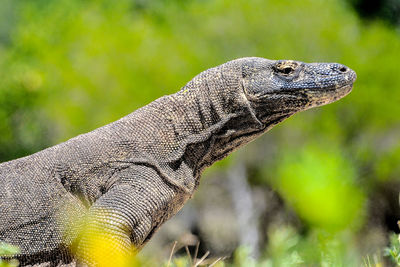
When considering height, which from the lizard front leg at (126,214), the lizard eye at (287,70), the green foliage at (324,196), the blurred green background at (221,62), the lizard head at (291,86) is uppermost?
the green foliage at (324,196)

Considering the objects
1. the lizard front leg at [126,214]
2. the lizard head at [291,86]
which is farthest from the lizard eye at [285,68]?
the lizard front leg at [126,214]

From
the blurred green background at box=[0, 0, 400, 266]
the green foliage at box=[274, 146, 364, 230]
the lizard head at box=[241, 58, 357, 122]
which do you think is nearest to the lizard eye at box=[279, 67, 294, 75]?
the lizard head at box=[241, 58, 357, 122]

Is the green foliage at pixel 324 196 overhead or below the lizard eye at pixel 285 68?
overhead

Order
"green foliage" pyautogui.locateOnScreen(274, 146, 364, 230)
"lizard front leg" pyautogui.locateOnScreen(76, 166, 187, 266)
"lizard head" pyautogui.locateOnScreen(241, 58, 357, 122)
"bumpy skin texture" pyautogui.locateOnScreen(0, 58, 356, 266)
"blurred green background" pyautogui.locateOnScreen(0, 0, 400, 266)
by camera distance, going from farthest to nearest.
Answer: "blurred green background" pyautogui.locateOnScreen(0, 0, 400, 266) → "lizard head" pyautogui.locateOnScreen(241, 58, 357, 122) → "bumpy skin texture" pyautogui.locateOnScreen(0, 58, 356, 266) → "lizard front leg" pyautogui.locateOnScreen(76, 166, 187, 266) → "green foliage" pyautogui.locateOnScreen(274, 146, 364, 230)

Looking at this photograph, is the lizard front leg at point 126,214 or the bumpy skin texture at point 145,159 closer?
the lizard front leg at point 126,214

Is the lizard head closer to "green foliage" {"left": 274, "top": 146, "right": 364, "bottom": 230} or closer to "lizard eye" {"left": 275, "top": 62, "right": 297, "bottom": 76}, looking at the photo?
"lizard eye" {"left": 275, "top": 62, "right": 297, "bottom": 76}

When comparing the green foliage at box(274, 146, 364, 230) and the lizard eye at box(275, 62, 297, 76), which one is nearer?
the green foliage at box(274, 146, 364, 230)

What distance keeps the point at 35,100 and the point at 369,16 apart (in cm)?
1681

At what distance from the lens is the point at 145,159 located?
4.50 meters

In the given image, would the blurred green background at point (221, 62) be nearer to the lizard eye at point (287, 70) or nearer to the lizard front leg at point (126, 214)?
the lizard eye at point (287, 70)

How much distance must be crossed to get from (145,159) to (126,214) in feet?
1.54

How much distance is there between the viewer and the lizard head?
493cm

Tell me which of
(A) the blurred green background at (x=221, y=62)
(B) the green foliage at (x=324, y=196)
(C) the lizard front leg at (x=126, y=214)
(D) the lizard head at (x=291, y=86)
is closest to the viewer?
(B) the green foliage at (x=324, y=196)

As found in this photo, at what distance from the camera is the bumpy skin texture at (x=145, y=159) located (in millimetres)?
4273
